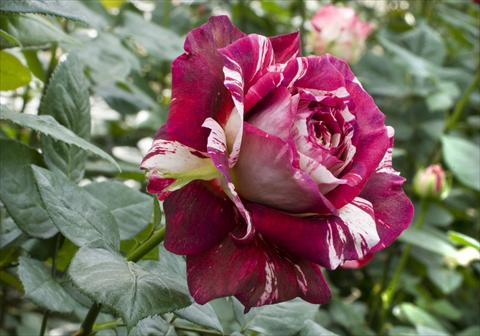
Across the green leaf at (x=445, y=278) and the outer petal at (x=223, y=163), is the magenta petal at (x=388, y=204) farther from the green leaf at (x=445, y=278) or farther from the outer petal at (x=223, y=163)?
the green leaf at (x=445, y=278)

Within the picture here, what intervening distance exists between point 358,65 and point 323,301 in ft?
3.88

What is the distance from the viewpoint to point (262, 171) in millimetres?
390

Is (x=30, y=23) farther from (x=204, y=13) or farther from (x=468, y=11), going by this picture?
(x=468, y=11)

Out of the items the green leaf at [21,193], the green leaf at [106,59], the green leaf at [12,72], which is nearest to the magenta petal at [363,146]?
the green leaf at [21,193]

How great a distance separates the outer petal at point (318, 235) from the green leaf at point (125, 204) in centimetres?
16

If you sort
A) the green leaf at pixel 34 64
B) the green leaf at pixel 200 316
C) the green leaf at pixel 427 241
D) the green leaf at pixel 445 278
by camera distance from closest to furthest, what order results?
the green leaf at pixel 200 316, the green leaf at pixel 34 64, the green leaf at pixel 427 241, the green leaf at pixel 445 278

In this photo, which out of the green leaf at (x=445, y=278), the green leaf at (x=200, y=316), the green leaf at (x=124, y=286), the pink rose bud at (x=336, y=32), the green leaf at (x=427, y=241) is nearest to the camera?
the green leaf at (x=124, y=286)

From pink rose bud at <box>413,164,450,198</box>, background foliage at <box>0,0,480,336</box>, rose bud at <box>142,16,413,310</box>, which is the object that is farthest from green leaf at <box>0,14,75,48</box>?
pink rose bud at <box>413,164,450,198</box>

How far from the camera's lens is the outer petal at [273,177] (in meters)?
0.38

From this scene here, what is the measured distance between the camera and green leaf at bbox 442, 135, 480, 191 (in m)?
1.11

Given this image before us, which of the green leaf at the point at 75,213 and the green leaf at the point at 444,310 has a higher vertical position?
the green leaf at the point at 75,213

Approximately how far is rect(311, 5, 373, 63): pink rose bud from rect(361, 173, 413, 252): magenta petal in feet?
3.00

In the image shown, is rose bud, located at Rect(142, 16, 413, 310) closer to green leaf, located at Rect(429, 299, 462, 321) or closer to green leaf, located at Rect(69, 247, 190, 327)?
green leaf, located at Rect(69, 247, 190, 327)

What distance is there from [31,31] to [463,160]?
773 millimetres
